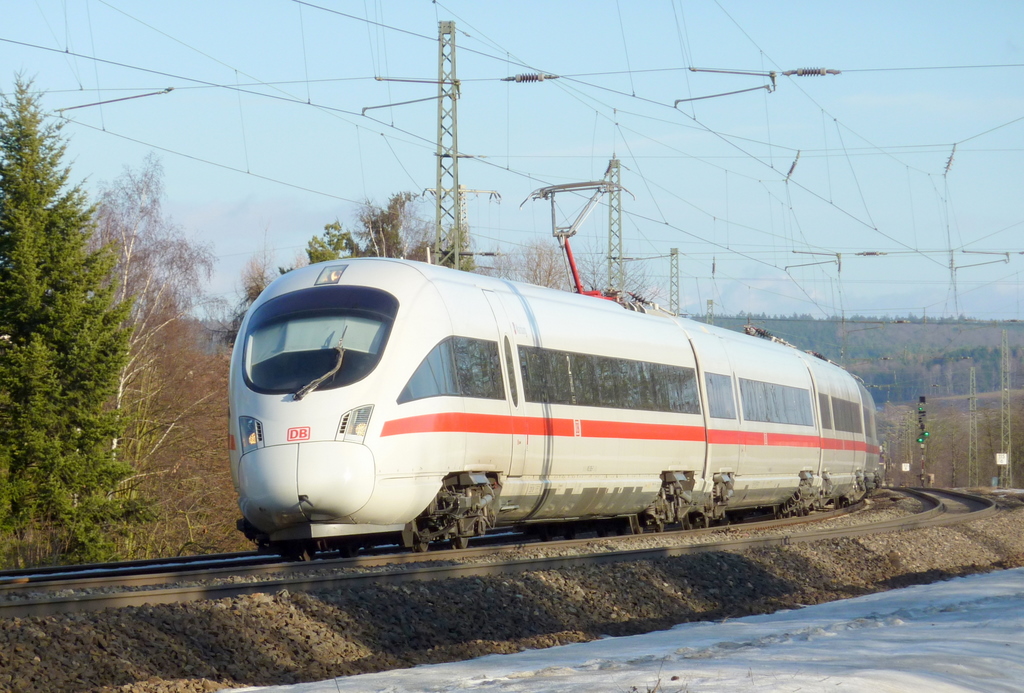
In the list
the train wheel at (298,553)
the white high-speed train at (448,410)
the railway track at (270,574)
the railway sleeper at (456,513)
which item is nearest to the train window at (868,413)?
the white high-speed train at (448,410)

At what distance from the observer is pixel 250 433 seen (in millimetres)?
11719

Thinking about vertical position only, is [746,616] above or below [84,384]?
below

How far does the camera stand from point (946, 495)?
33.6 meters

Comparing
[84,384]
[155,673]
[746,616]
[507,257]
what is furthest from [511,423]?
[507,257]

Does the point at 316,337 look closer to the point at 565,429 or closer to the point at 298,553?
the point at 298,553

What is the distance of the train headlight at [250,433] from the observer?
38.1 ft

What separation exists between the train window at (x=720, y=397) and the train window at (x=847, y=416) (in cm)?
776

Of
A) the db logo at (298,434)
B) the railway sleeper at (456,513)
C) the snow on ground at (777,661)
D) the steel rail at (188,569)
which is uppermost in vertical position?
the db logo at (298,434)

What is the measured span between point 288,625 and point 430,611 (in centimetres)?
139

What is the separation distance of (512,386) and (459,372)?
110cm

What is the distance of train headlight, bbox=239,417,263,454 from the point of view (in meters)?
11.6

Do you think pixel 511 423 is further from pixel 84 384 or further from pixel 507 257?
pixel 507 257

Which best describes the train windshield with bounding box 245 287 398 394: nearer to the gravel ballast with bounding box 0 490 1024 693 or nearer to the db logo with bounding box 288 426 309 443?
the db logo with bounding box 288 426 309 443

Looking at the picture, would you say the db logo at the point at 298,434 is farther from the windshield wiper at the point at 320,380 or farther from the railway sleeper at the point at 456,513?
the railway sleeper at the point at 456,513
